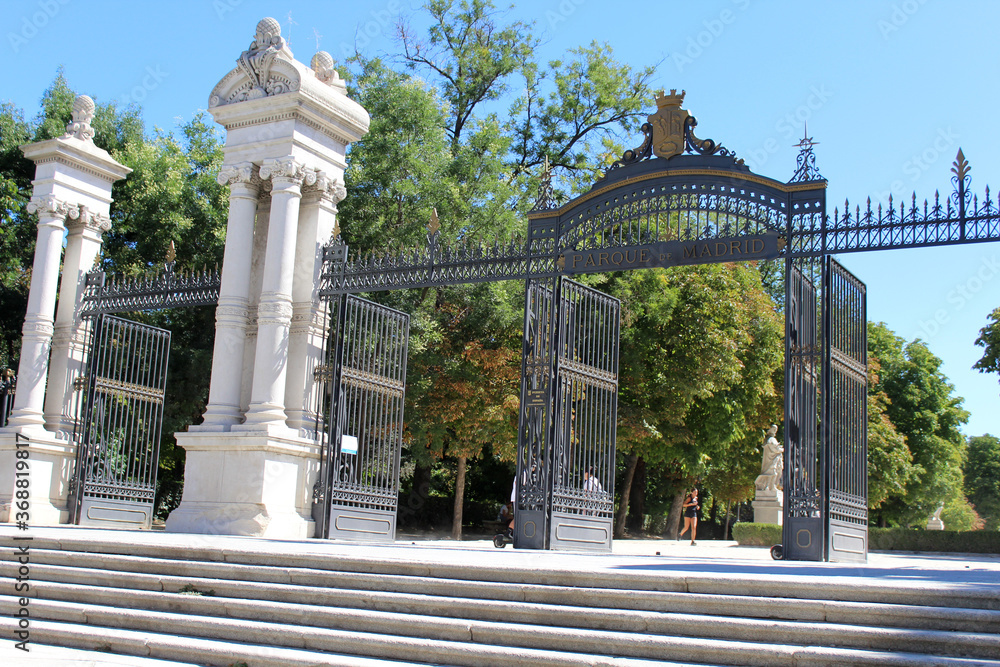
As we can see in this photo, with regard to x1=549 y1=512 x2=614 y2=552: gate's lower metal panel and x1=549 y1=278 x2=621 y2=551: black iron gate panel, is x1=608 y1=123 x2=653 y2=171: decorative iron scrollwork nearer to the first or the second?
x1=549 y1=278 x2=621 y2=551: black iron gate panel

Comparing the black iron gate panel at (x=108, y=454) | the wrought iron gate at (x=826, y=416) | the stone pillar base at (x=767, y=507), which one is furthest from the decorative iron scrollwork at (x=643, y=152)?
the stone pillar base at (x=767, y=507)

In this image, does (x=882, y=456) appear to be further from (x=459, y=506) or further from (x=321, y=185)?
(x=321, y=185)

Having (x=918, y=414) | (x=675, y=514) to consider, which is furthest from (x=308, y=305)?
(x=918, y=414)

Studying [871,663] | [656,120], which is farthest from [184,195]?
[871,663]

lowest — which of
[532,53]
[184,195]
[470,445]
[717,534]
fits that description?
[717,534]

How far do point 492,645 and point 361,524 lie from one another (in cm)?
772

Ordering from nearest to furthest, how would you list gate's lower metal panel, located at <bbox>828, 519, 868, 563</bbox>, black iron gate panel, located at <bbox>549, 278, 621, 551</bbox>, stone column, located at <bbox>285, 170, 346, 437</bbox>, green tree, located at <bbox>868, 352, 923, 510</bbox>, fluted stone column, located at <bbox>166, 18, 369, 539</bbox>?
gate's lower metal panel, located at <bbox>828, 519, 868, 563</bbox> → black iron gate panel, located at <bbox>549, 278, 621, 551</bbox> → fluted stone column, located at <bbox>166, 18, 369, 539</bbox> → stone column, located at <bbox>285, 170, 346, 437</bbox> → green tree, located at <bbox>868, 352, 923, 510</bbox>

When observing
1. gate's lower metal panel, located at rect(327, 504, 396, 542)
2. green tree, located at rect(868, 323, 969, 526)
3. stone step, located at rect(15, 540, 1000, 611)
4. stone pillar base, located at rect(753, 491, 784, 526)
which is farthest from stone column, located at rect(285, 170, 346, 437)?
green tree, located at rect(868, 323, 969, 526)

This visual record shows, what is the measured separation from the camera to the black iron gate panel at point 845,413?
36.5 feet

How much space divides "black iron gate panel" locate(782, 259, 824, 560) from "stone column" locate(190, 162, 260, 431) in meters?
7.90

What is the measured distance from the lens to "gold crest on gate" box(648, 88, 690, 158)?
40.1 feet

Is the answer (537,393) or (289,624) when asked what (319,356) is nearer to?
(537,393)

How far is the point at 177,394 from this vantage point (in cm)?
2259

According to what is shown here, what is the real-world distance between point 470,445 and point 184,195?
32.5ft
